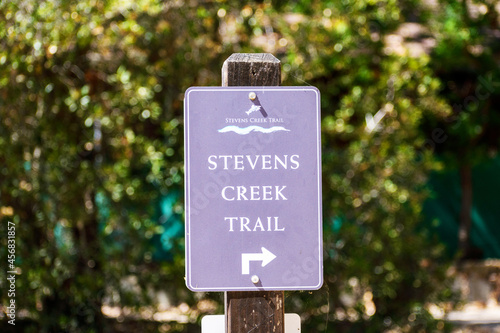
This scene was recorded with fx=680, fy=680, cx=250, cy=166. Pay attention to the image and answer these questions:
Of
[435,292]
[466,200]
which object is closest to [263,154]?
[435,292]

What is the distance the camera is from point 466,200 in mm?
9094

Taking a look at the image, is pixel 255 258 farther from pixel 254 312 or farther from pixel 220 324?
pixel 220 324

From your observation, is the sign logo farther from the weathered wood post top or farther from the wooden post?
the wooden post

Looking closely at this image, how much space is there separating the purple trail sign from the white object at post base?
156 millimetres

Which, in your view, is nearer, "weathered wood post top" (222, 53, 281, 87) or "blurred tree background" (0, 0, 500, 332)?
"weathered wood post top" (222, 53, 281, 87)

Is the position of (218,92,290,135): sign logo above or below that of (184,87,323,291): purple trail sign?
above

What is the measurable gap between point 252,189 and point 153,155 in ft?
9.58

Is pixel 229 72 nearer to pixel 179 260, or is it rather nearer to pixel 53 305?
pixel 179 260

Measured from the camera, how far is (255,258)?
246cm

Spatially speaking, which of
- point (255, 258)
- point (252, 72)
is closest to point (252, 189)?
point (255, 258)

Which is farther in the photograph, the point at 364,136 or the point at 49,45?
the point at 364,136

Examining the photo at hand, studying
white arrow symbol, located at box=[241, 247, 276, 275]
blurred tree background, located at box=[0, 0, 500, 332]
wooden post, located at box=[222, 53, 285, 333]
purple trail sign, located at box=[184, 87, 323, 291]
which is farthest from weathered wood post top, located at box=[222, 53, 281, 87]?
blurred tree background, located at box=[0, 0, 500, 332]

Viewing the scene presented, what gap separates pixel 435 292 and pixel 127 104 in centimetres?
306

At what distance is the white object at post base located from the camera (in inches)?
99.6
